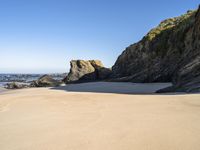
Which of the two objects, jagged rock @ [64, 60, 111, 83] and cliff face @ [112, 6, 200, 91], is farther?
jagged rock @ [64, 60, 111, 83]

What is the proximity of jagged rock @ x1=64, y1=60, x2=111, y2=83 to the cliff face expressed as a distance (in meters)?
6.06

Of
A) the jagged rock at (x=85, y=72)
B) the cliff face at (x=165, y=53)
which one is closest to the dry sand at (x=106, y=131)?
the cliff face at (x=165, y=53)

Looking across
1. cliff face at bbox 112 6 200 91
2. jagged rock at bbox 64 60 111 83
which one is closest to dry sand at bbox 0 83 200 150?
cliff face at bbox 112 6 200 91

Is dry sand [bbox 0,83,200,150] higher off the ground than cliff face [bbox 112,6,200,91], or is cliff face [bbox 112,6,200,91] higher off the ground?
cliff face [bbox 112,6,200,91]

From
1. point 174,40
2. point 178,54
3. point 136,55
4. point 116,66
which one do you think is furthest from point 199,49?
point 116,66

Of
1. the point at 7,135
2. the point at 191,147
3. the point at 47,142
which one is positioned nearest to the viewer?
the point at 191,147

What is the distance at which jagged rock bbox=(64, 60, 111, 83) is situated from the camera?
44.6 metres

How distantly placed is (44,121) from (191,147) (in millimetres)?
4187

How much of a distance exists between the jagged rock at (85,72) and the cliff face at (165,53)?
6058mm

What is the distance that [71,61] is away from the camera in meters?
46.7

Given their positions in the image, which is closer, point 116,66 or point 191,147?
point 191,147

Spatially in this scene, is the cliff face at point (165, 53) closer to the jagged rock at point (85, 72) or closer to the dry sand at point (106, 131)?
the jagged rock at point (85, 72)

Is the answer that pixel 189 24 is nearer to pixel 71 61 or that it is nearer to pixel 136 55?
pixel 136 55

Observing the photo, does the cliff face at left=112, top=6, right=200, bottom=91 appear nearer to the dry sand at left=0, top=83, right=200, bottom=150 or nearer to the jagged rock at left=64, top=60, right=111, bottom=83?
the jagged rock at left=64, top=60, right=111, bottom=83
